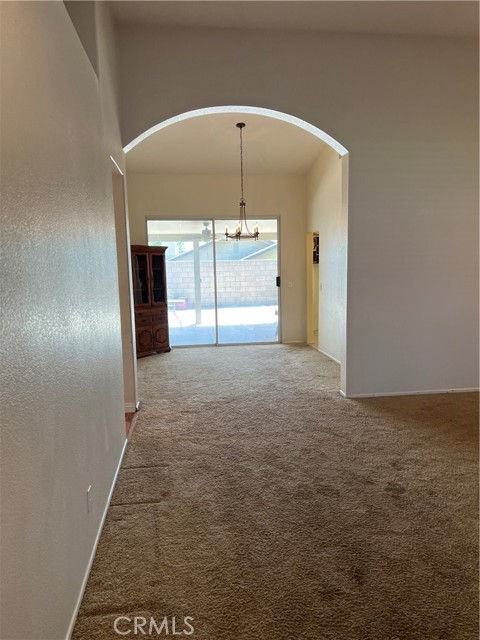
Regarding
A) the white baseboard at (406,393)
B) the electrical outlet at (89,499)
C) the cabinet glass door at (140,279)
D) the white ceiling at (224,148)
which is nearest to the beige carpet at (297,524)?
the white baseboard at (406,393)

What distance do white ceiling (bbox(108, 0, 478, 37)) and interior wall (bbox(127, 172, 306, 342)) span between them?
10.7 ft

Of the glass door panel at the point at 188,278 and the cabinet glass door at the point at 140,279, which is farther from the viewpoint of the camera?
the glass door panel at the point at 188,278

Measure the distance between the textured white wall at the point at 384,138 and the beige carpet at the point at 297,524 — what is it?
2.21ft

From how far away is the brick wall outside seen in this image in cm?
678

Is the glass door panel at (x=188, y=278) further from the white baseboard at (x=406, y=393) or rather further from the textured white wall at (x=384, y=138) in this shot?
the white baseboard at (x=406, y=393)

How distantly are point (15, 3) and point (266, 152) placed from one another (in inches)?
201

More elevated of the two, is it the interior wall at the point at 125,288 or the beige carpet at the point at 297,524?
the interior wall at the point at 125,288

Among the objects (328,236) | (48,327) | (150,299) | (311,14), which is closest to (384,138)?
(311,14)

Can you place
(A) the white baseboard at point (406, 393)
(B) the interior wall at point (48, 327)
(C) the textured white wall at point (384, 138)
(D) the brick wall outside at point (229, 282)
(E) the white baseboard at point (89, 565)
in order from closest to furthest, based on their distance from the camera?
1. (B) the interior wall at point (48, 327)
2. (E) the white baseboard at point (89, 565)
3. (C) the textured white wall at point (384, 138)
4. (A) the white baseboard at point (406, 393)
5. (D) the brick wall outside at point (229, 282)

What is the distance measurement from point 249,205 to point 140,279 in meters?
2.29

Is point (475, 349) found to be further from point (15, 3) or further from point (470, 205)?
point (15, 3)

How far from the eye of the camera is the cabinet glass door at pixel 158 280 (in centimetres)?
627

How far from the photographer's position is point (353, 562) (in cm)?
176

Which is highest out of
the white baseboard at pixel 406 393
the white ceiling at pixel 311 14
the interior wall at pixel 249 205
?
the white ceiling at pixel 311 14
